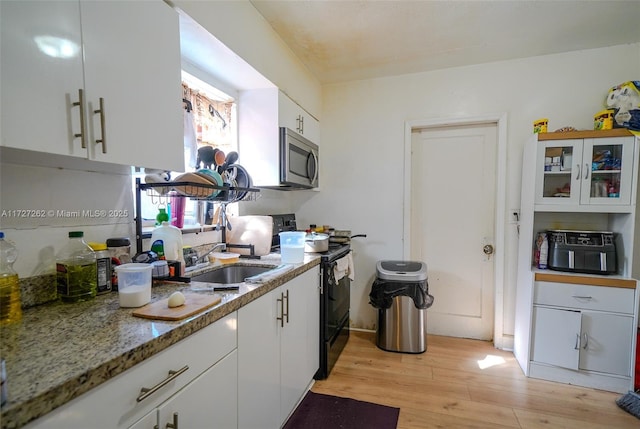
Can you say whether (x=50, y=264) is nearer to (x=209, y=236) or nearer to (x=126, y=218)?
(x=126, y=218)

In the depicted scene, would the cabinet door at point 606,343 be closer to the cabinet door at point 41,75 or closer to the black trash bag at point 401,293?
the black trash bag at point 401,293

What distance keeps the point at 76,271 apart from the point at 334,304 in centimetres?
162

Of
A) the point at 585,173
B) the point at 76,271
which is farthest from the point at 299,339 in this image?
the point at 585,173

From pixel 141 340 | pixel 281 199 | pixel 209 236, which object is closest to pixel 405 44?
pixel 281 199

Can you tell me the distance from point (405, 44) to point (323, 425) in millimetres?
2646

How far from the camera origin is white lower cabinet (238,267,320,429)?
119 centimetres

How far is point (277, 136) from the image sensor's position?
2.13 metres

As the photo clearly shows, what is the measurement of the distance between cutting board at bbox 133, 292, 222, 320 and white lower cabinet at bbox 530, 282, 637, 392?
2297 millimetres

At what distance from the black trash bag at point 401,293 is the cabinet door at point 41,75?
7.19 feet

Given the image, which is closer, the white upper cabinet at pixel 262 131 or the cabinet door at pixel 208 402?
the cabinet door at pixel 208 402

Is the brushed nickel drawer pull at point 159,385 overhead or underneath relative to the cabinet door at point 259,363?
overhead

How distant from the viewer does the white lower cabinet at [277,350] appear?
1193mm

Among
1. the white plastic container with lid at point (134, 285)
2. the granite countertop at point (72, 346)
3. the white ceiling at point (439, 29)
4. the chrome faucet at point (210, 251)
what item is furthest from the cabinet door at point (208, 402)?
the white ceiling at point (439, 29)

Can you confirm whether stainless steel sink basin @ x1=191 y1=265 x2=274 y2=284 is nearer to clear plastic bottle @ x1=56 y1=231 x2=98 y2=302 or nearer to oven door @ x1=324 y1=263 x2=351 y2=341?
oven door @ x1=324 y1=263 x2=351 y2=341
